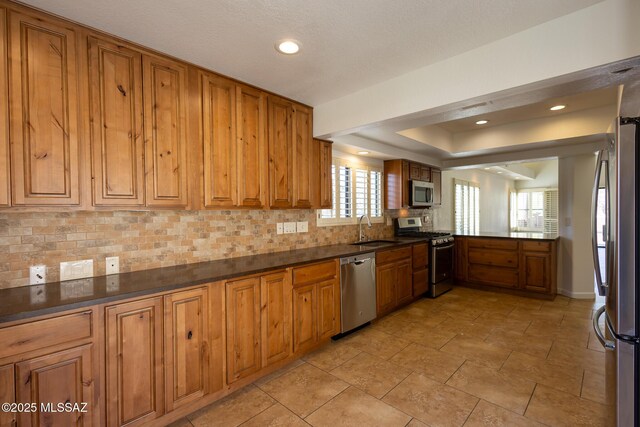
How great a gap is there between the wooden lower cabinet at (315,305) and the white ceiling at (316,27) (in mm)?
1740

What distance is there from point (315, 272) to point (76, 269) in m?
1.78

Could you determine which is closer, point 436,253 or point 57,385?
point 57,385

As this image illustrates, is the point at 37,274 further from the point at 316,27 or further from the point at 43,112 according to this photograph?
the point at 316,27

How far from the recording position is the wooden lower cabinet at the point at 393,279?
11.9 ft

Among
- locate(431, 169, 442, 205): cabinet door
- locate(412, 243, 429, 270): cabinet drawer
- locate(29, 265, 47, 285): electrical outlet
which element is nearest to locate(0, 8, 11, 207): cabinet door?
locate(29, 265, 47, 285): electrical outlet

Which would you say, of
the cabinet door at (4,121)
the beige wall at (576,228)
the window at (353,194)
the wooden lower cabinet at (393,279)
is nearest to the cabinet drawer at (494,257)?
the beige wall at (576,228)

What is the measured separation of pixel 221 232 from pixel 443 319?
2.90 m

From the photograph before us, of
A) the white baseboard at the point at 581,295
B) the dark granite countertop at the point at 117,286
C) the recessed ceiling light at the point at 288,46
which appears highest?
the recessed ceiling light at the point at 288,46

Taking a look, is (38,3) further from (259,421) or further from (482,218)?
(482,218)

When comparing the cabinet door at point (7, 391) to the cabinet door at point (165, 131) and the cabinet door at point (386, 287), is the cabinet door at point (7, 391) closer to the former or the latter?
the cabinet door at point (165, 131)

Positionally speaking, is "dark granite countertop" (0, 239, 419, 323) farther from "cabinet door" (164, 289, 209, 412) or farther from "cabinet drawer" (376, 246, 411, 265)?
"cabinet drawer" (376, 246, 411, 265)

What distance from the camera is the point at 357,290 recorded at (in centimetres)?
322

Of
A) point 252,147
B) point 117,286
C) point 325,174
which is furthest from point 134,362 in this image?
point 325,174

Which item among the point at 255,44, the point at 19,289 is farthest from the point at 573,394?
the point at 19,289
